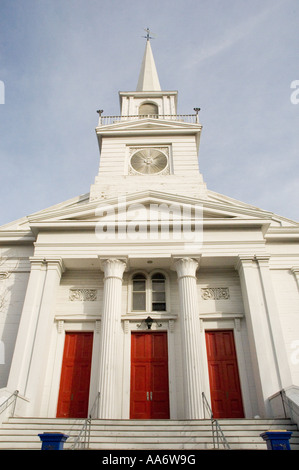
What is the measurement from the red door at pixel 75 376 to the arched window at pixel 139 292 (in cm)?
218

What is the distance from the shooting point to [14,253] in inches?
627

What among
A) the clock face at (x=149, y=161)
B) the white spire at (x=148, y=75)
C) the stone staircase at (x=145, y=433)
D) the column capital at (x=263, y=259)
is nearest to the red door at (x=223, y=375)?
the stone staircase at (x=145, y=433)

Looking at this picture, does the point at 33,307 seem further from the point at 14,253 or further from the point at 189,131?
the point at 189,131

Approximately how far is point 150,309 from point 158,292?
0.88 m

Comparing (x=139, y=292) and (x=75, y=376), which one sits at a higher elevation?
(x=139, y=292)

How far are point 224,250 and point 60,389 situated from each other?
26.8 feet

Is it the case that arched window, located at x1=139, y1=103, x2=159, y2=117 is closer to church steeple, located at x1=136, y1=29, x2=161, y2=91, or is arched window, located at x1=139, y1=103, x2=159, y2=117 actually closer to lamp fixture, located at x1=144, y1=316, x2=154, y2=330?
church steeple, located at x1=136, y1=29, x2=161, y2=91

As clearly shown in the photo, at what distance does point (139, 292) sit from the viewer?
49.3ft

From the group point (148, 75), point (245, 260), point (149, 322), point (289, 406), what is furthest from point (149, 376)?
point (148, 75)

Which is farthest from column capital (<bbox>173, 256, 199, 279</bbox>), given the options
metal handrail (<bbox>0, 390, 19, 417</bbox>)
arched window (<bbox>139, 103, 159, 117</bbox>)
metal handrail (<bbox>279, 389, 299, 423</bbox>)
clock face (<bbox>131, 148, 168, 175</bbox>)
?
arched window (<bbox>139, 103, 159, 117</bbox>)

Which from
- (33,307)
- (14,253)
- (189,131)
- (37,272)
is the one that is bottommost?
(33,307)

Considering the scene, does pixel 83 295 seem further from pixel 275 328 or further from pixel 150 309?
pixel 275 328

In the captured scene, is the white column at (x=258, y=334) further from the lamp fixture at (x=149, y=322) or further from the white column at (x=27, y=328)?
the white column at (x=27, y=328)
